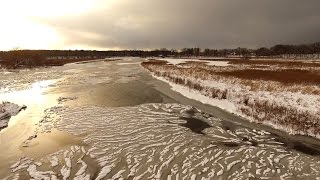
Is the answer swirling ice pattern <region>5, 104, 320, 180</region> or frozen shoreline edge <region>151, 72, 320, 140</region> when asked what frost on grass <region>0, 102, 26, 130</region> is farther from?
frozen shoreline edge <region>151, 72, 320, 140</region>

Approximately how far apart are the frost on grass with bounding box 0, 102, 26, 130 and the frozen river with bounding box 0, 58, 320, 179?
1.32 ft

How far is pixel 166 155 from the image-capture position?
37.1 ft

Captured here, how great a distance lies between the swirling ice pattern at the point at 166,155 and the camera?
31.9 ft

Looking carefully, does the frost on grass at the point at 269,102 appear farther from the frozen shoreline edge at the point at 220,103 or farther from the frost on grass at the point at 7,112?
the frost on grass at the point at 7,112

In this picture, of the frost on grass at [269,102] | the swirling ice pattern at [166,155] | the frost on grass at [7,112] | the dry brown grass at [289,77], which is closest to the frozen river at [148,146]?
the swirling ice pattern at [166,155]

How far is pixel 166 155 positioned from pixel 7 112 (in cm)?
1191

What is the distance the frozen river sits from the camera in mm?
9859

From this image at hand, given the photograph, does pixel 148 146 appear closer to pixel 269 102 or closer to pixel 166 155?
pixel 166 155

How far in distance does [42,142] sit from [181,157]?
5.99 meters

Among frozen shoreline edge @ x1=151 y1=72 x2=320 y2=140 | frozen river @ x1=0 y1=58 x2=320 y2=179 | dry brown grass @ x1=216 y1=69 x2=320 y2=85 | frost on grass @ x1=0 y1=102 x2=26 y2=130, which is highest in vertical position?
frost on grass @ x1=0 y1=102 x2=26 y2=130

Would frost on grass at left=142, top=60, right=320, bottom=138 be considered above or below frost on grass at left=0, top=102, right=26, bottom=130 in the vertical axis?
below

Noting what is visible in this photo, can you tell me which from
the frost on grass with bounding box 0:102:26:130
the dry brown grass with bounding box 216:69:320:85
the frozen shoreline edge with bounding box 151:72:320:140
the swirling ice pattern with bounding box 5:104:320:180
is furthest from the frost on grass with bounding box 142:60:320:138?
the frost on grass with bounding box 0:102:26:130

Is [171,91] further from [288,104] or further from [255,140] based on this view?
[255,140]

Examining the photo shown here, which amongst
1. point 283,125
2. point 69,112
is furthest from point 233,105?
point 69,112
